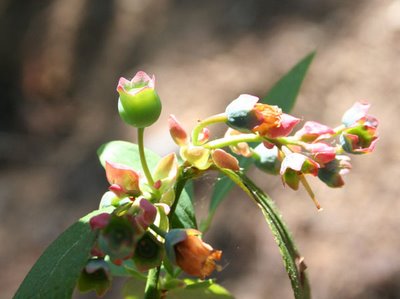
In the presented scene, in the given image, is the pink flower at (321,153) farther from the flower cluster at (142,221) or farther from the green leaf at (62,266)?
the green leaf at (62,266)

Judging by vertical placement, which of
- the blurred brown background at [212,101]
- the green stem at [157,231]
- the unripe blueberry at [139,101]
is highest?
the unripe blueberry at [139,101]

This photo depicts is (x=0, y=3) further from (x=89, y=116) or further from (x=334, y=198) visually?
(x=334, y=198)

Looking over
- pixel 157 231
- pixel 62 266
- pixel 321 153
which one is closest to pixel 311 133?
pixel 321 153

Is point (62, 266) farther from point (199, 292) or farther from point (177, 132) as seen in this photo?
point (199, 292)

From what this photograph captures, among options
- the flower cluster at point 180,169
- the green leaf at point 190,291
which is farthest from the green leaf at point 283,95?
the flower cluster at point 180,169

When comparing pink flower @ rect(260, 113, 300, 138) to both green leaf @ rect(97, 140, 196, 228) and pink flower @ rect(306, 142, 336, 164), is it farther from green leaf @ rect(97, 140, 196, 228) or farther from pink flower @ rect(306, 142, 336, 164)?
green leaf @ rect(97, 140, 196, 228)

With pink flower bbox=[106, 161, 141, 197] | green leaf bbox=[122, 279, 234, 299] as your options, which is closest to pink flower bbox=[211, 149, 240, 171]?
pink flower bbox=[106, 161, 141, 197]
